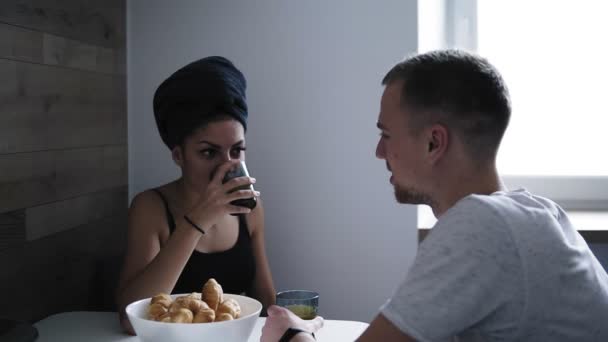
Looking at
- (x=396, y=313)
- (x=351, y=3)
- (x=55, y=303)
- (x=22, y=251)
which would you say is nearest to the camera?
(x=396, y=313)

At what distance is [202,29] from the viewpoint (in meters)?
2.26

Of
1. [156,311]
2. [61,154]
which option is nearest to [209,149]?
[61,154]

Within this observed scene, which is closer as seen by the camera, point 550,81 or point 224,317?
point 224,317

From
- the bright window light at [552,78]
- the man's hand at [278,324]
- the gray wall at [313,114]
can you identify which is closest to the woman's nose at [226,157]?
the gray wall at [313,114]

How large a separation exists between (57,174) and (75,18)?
430 millimetres

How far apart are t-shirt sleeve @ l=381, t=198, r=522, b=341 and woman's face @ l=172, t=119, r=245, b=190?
912 millimetres

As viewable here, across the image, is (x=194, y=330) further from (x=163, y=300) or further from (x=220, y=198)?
(x=220, y=198)

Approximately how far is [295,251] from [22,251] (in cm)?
85

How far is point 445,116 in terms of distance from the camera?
45.9 inches

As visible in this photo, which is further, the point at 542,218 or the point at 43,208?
the point at 43,208

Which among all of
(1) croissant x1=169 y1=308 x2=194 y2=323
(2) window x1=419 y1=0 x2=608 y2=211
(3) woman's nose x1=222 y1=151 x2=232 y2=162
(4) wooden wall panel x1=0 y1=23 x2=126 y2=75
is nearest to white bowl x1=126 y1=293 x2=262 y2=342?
(1) croissant x1=169 y1=308 x2=194 y2=323

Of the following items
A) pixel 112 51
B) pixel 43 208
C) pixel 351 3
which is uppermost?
pixel 351 3

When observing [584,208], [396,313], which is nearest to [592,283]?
[396,313]

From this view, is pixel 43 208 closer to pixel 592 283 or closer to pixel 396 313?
pixel 396 313
